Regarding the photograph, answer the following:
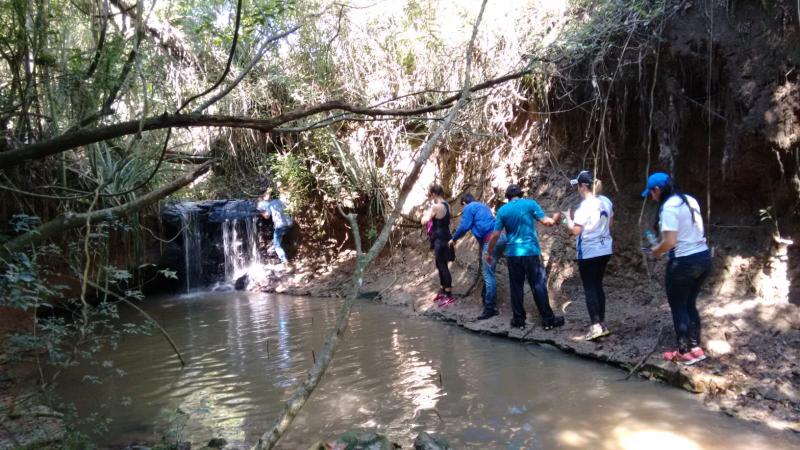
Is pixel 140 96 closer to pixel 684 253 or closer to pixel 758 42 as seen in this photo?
pixel 684 253

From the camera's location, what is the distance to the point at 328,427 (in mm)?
4469

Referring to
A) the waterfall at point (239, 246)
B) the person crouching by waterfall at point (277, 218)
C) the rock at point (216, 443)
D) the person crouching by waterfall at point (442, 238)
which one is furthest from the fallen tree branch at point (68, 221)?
the waterfall at point (239, 246)

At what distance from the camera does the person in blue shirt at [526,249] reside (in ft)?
21.7

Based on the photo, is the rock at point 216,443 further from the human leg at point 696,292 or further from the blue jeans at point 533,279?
the human leg at point 696,292

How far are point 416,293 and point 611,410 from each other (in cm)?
558

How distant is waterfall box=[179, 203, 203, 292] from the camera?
13406 millimetres

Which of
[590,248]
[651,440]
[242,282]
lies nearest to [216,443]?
[651,440]

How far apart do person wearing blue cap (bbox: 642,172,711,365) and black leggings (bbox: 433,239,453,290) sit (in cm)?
396

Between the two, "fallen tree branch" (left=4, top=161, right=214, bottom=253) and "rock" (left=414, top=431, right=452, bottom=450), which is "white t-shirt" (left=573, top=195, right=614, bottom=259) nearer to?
"rock" (left=414, top=431, right=452, bottom=450)

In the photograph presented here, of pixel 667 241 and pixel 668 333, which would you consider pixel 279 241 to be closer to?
pixel 668 333

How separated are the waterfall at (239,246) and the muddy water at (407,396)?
6.30m

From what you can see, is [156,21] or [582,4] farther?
[156,21]

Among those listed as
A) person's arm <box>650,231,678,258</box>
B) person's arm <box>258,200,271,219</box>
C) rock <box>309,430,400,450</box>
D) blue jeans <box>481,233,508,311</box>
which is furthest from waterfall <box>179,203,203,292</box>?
person's arm <box>650,231,678,258</box>

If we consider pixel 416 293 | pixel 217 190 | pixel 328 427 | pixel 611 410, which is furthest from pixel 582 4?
pixel 217 190
